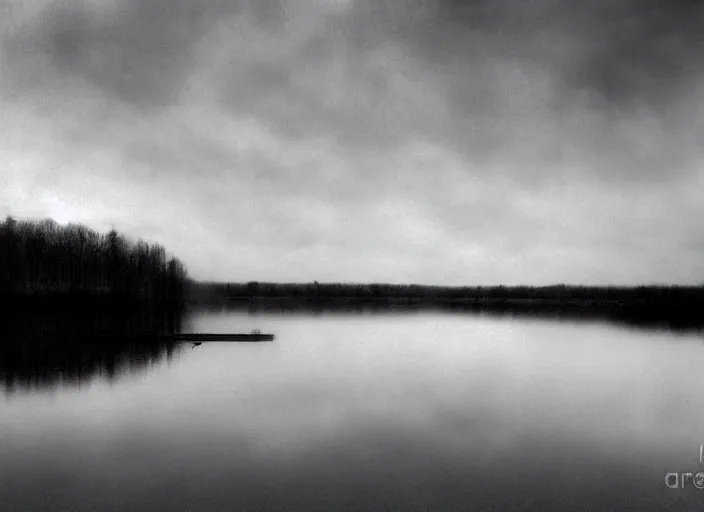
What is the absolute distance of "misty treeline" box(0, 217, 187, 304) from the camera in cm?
6200

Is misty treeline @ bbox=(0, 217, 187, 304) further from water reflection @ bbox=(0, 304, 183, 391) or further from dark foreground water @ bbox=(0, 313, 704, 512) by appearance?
dark foreground water @ bbox=(0, 313, 704, 512)

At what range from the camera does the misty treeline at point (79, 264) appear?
62.0m

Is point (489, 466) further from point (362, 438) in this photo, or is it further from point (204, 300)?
point (204, 300)

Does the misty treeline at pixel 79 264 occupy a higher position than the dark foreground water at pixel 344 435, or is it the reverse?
the misty treeline at pixel 79 264

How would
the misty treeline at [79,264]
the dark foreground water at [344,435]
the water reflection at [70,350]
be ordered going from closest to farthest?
1. the dark foreground water at [344,435]
2. the water reflection at [70,350]
3. the misty treeline at [79,264]

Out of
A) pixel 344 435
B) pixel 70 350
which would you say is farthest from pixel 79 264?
pixel 344 435

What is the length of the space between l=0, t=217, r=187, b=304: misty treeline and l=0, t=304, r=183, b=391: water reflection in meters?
12.8

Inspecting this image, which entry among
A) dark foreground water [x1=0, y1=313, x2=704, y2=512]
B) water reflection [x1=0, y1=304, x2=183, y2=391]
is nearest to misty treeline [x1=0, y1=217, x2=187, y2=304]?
water reflection [x1=0, y1=304, x2=183, y2=391]

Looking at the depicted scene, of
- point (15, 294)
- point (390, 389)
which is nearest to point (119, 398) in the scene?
point (390, 389)

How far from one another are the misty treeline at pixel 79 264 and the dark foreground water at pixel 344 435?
39.5m

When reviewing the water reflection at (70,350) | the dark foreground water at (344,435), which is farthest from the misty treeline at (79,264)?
the dark foreground water at (344,435)

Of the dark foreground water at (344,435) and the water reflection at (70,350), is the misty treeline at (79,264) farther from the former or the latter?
the dark foreground water at (344,435)

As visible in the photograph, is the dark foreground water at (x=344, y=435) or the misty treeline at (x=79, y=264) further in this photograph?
the misty treeline at (x=79, y=264)

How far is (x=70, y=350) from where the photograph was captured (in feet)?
102
